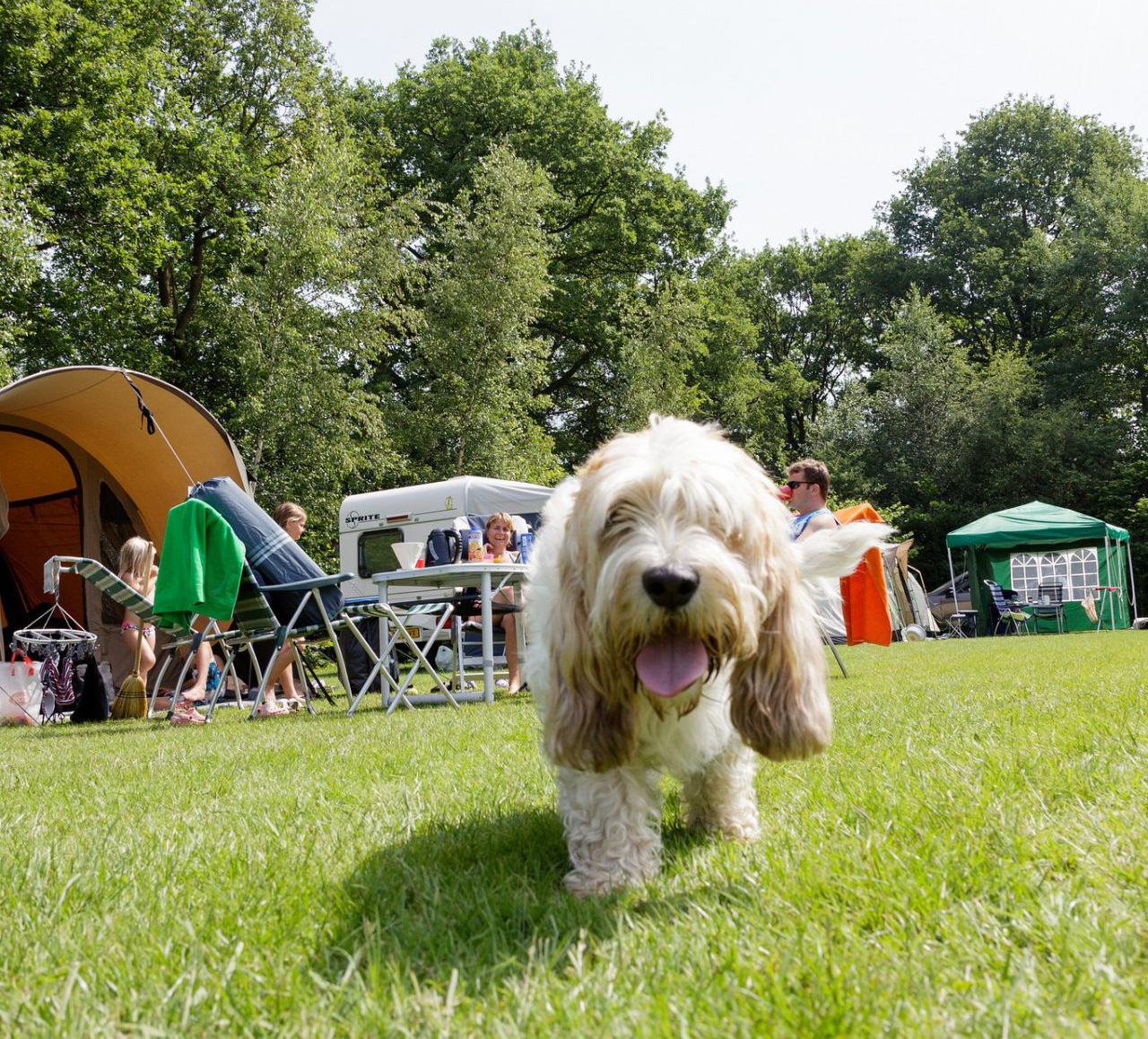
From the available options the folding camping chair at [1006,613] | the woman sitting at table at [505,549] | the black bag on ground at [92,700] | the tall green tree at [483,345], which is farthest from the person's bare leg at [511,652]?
the folding camping chair at [1006,613]

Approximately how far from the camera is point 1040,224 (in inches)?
1523

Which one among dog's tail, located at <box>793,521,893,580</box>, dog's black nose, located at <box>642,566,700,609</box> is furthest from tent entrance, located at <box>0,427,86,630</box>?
dog's black nose, located at <box>642,566,700,609</box>

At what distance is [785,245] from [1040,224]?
984 centimetres

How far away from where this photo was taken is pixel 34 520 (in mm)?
12547

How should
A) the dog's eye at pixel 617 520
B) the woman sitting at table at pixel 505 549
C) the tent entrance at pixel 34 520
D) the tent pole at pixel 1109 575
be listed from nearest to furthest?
the dog's eye at pixel 617 520 → the woman sitting at table at pixel 505 549 → the tent entrance at pixel 34 520 → the tent pole at pixel 1109 575

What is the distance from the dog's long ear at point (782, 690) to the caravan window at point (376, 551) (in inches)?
559

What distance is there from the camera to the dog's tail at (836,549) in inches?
112

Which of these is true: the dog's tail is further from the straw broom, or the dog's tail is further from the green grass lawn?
the straw broom

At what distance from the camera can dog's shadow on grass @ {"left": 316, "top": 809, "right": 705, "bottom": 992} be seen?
1.79 m

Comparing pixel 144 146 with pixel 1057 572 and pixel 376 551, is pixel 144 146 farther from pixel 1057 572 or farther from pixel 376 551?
pixel 1057 572

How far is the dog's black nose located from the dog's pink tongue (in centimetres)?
12

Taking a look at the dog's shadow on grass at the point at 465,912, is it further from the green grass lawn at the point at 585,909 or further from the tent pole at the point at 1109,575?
the tent pole at the point at 1109,575

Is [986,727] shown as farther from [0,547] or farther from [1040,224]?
[1040,224]

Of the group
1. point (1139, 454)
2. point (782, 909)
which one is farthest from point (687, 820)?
point (1139, 454)
